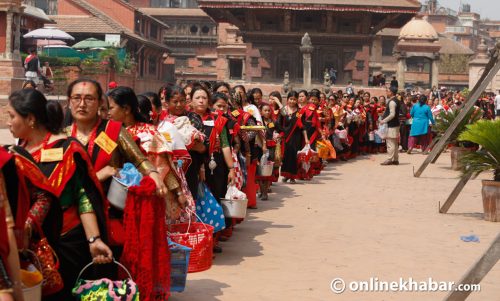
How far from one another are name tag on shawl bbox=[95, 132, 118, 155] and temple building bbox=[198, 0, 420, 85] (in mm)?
37517

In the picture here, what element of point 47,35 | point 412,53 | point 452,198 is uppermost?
point 47,35

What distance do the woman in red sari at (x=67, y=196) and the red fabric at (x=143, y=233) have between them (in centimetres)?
53

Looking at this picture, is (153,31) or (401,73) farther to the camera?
(153,31)

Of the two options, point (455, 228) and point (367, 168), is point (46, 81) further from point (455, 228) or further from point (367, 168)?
point (455, 228)

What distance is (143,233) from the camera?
5656mm

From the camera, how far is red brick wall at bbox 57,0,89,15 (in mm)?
54969

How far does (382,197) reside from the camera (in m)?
14.6

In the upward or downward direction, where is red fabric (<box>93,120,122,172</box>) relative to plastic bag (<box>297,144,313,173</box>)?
upward

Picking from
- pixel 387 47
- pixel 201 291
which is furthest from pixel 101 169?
pixel 387 47

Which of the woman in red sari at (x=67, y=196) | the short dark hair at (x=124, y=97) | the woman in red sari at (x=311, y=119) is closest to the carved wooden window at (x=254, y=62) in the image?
the woman in red sari at (x=311, y=119)

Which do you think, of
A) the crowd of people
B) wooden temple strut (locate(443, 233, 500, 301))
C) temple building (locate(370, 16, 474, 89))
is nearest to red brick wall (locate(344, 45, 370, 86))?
temple building (locate(370, 16, 474, 89))

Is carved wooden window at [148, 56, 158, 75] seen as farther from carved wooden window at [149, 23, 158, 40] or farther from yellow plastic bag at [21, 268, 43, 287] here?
yellow plastic bag at [21, 268, 43, 287]

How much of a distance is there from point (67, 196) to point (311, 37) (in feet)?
131

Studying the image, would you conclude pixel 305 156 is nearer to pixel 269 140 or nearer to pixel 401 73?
pixel 269 140
